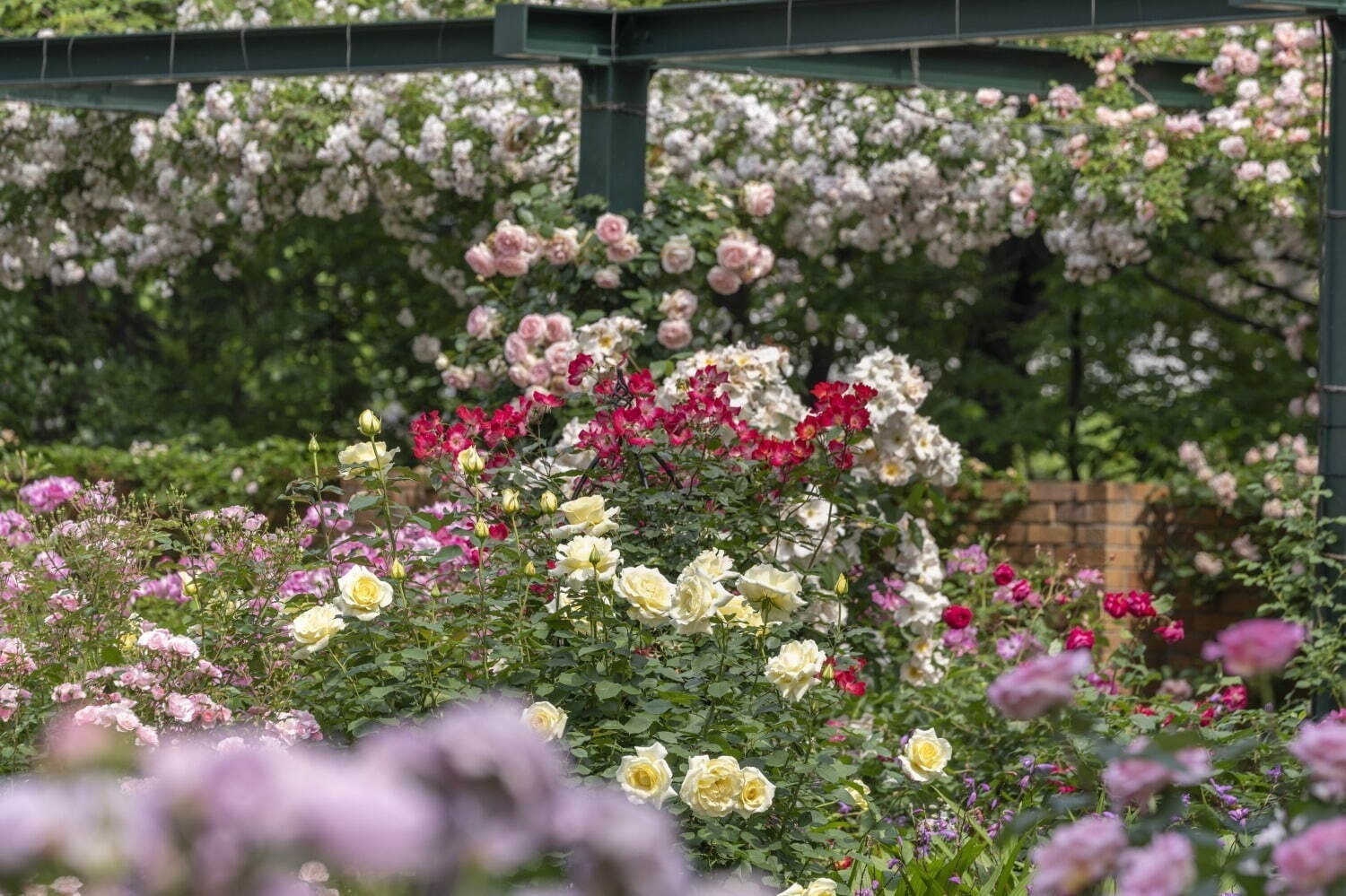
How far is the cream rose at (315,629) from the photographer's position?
2.97 metres

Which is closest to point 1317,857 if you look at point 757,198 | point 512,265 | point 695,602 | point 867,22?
point 695,602

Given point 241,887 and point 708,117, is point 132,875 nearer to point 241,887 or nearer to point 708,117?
point 241,887

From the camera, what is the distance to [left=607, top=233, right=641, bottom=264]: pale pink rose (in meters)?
6.00

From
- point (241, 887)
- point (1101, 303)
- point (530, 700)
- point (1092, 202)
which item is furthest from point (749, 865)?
point (1101, 303)

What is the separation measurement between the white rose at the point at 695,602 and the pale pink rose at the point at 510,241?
323 cm

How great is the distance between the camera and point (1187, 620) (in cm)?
675

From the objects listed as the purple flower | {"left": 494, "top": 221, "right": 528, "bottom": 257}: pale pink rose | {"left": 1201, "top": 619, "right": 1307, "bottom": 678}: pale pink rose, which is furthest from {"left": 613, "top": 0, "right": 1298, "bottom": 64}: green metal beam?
the purple flower

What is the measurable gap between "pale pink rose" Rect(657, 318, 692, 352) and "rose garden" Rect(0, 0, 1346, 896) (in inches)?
0.6

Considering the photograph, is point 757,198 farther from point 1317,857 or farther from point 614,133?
point 1317,857

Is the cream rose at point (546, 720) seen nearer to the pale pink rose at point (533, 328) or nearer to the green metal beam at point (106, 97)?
the pale pink rose at point (533, 328)

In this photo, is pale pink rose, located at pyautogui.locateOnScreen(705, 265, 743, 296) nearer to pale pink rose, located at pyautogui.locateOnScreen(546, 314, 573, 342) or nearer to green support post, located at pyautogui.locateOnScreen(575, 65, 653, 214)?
green support post, located at pyautogui.locateOnScreen(575, 65, 653, 214)

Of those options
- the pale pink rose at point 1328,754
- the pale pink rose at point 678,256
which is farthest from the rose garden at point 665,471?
the pale pink rose at point 678,256

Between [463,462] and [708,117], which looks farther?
[708,117]

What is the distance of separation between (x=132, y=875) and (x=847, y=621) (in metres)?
3.82
